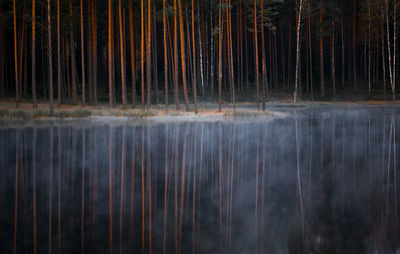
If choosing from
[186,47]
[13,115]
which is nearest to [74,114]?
[13,115]

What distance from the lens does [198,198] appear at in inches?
266

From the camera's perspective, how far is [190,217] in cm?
570

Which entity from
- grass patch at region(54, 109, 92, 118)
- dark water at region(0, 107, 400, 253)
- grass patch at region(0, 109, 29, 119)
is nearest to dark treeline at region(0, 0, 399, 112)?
grass patch at region(54, 109, 92, 118)

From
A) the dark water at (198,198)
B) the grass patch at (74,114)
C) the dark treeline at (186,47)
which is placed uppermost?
the dark treeline at (186,47)

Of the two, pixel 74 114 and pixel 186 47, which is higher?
pixel 186 47

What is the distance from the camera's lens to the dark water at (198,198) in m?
4.75

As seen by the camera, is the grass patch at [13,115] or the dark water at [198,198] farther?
the grass patch at [13,115]

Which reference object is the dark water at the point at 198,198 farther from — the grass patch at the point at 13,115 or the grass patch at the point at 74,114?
the grass patch at the point at 74,114

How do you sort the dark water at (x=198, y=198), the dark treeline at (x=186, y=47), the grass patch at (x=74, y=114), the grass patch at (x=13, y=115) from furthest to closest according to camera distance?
1. the dark treeline at (x=186, y=47)
2. the grass patch at (x=74, y=114)
3. the grass patch at (x=13, y=115)
4. the dark water at (x=198, y=198)

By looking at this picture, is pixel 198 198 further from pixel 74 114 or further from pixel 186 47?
pixel 186 47

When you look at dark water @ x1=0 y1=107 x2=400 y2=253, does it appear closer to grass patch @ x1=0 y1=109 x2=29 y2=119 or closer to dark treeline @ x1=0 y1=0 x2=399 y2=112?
grass patch @ x1=0 y1=109 x2=29 y2=119

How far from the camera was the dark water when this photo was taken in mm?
4754

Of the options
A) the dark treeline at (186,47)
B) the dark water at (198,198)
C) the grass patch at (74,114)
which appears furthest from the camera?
the dark treeline at (186,47)

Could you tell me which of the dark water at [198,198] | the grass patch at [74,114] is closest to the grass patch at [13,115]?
the grass patch at [74,114]
